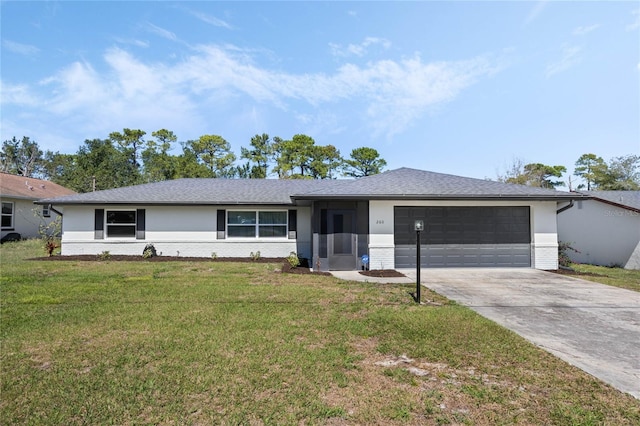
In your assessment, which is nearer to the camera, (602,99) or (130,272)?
(130,272)

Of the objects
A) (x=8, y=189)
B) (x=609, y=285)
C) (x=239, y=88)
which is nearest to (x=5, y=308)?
(x=239, y=88)

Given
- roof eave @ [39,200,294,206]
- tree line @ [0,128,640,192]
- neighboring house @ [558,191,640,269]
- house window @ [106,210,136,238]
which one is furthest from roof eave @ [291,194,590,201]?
tree line @ [0,128,640,192]

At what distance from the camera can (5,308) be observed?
5.80m

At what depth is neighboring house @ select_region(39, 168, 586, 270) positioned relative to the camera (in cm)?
1098

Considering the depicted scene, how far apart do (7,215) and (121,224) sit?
441 inches

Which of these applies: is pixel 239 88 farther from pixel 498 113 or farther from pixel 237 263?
pixel 498 113

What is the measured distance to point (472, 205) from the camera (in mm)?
11398

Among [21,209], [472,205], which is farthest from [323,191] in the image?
[21,209]

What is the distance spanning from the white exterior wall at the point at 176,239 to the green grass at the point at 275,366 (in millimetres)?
6986

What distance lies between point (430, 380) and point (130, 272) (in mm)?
9906

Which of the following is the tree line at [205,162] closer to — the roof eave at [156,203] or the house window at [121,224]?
the house window at [121,224]

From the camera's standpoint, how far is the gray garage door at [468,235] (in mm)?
11305

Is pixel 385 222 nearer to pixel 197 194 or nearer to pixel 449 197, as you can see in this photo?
pixel 449 197

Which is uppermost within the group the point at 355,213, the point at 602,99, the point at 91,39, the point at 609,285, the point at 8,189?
the point at 91,39
